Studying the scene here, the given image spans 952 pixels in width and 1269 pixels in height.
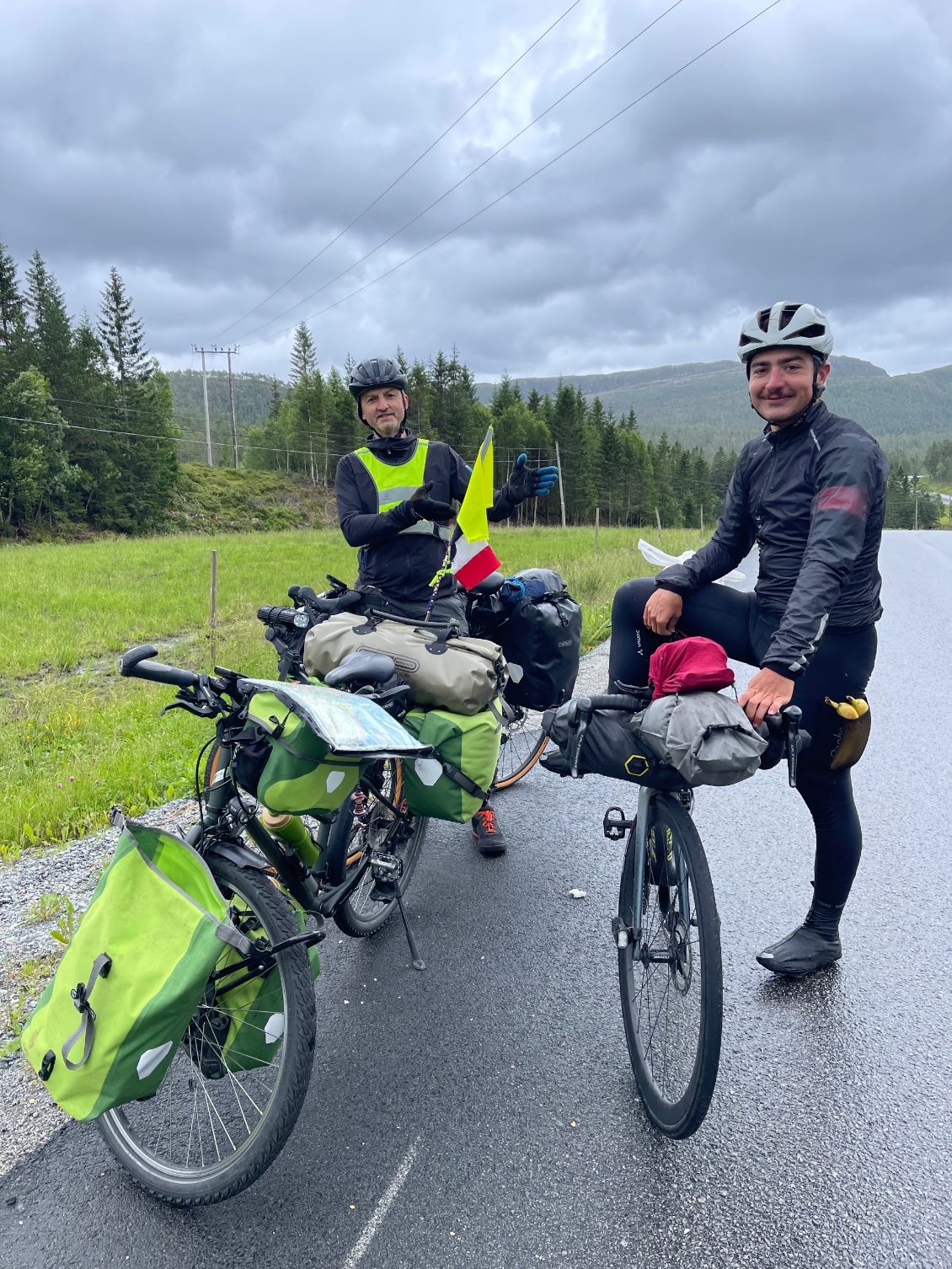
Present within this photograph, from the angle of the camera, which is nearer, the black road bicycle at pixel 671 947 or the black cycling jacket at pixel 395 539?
the black road bicycle at pixel 671 947

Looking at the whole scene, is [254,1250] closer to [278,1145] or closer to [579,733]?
[278,1145]

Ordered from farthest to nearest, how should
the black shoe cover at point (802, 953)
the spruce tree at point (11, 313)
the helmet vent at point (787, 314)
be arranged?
the spruce tree at point (11, 313) → the black shoe cover at point (802, 953) → the helmet vent at point (787, 314)

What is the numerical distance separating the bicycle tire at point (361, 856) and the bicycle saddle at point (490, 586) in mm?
1246

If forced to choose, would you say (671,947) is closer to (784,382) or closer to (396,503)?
(784,382)

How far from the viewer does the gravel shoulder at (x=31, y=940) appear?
2229mm

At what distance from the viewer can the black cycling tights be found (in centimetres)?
264

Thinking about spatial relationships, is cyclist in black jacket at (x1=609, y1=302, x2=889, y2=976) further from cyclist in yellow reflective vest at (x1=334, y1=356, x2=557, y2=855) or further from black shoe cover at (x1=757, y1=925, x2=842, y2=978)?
cyclist in yellow reflective vest at (x1=334, y1=356, x2=557, y2=855)

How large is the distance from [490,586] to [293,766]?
2.24 m

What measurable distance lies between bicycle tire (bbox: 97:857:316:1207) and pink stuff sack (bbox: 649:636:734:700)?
1.22 metres

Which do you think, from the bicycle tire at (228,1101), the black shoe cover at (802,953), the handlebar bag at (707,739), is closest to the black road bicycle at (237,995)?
the bicycle tire at (228,1101)

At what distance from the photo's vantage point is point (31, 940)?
3086mm

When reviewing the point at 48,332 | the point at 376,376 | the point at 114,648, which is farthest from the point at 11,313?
the point at 376,376

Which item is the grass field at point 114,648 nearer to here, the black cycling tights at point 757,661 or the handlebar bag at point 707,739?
the black cycling tights at point 757,661

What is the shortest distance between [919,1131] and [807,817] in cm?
221
